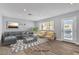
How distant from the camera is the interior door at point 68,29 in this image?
6.25 feet

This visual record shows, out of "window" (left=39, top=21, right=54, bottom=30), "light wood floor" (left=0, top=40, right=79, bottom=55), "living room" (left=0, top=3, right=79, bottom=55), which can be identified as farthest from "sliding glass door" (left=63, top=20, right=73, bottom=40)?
"window" (left=39, top=21, right=54, bottom=30)

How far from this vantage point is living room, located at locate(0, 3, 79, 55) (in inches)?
73.7

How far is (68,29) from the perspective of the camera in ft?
6.45

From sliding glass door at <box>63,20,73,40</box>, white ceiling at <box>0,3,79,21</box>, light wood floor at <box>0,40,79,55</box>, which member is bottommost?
light wood floor at <box>0,40,79,55</box>

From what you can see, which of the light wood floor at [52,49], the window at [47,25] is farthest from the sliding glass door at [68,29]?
the window at [47,25]

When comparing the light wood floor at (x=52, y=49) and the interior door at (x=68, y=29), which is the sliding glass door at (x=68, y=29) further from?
the light wood floor at (x=52, y=49)

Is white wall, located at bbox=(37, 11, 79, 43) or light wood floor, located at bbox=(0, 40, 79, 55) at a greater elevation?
white wall, located at bbox=(37, 11, 79, 43)

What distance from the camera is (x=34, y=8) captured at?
191cm

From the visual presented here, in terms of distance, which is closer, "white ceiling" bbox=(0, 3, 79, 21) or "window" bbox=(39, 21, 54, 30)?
"white ceiling" bbox=(0, 3, 79, 21)

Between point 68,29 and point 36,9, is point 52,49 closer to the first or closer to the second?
point 68,29

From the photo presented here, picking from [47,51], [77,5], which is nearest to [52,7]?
[77,5]

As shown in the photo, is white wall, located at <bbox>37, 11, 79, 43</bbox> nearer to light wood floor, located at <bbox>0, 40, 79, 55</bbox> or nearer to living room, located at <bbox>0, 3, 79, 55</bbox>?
living room, located at <bbox>0, 3, 79, 55</bbox>
